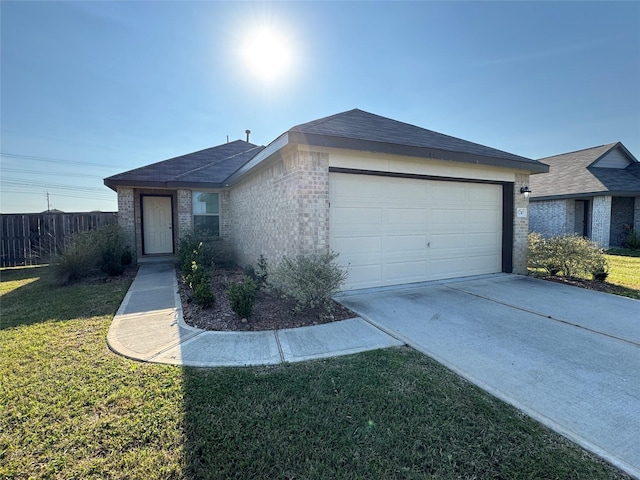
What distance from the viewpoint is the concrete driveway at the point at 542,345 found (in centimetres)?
247

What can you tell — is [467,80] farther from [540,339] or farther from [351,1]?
[540,339]

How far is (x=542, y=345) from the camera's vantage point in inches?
153

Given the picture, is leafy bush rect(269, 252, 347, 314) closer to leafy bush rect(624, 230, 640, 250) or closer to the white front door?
the white front door

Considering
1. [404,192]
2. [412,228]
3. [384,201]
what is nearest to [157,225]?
[384,201]

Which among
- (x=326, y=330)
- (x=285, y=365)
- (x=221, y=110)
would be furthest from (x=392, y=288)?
(x=221, y=110)

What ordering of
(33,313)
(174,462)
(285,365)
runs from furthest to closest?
(33,313), (285,365), (174,462)

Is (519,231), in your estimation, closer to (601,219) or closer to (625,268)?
(625,268)

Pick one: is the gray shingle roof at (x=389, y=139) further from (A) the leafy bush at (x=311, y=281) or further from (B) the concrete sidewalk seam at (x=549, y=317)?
(B) the concrete sidewalk seam at (x=549, y=317)

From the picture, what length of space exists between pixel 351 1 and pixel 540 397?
8.41m

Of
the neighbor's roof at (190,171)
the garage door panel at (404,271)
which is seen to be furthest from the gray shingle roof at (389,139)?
the neighbor's roof at (190,171)

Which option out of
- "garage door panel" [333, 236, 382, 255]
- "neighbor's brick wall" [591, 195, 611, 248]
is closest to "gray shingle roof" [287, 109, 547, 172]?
"garage door panel" [333, 236, 382, 255]

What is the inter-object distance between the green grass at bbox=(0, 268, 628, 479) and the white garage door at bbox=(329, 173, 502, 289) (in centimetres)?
316

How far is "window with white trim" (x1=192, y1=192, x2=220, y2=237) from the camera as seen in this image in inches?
456

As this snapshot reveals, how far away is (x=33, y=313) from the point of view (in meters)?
5.41
